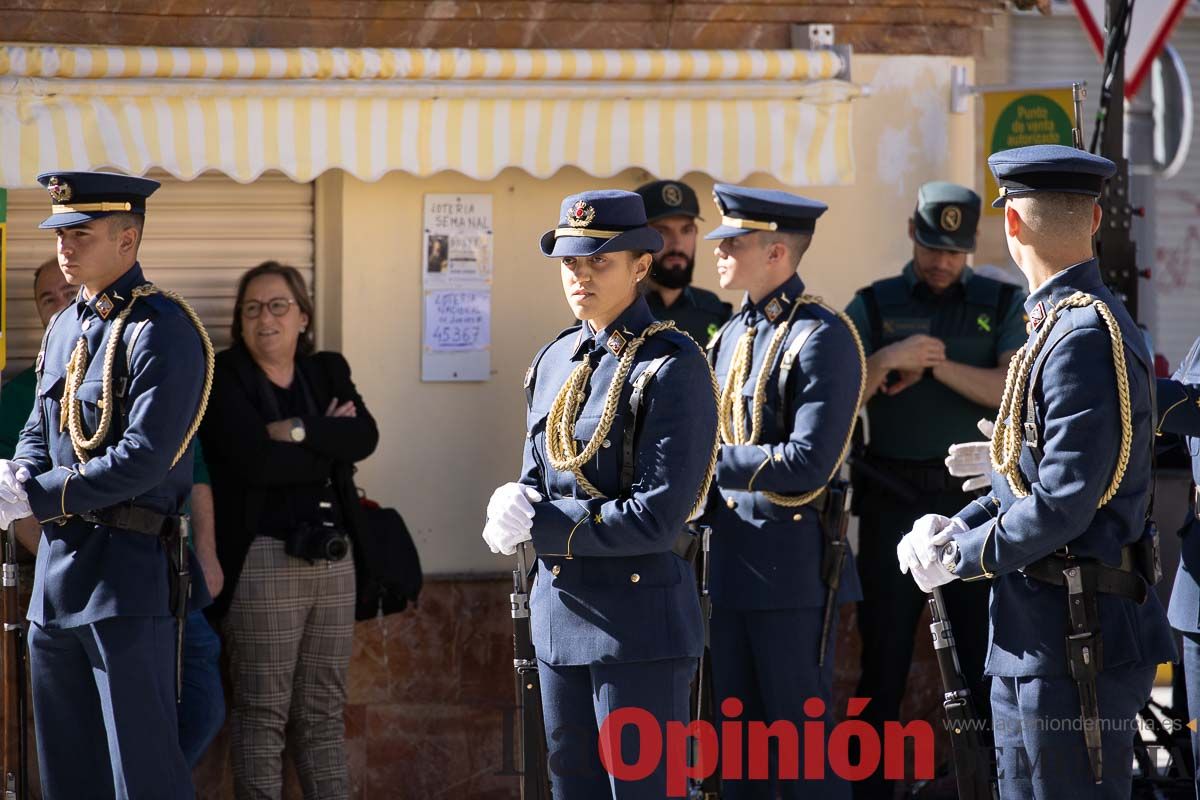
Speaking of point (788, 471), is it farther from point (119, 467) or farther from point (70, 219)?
point (70, 219)

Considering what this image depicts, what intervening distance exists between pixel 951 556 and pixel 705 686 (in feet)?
4.46

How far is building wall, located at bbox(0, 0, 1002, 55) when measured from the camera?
19.9 feet

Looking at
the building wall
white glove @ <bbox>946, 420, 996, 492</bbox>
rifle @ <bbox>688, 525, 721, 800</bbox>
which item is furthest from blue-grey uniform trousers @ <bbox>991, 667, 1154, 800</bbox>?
the building wall

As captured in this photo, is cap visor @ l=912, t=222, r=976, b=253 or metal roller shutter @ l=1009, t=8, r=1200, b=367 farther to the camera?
metal roller shutter @ l=1009, t=8, r=1200, b=367

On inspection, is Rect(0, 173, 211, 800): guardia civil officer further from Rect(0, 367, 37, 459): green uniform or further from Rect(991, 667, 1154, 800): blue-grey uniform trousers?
Rect(991, 667, 1154, 800): blue-grey uniform trousers

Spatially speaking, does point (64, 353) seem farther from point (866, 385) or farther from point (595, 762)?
point (866, 385)

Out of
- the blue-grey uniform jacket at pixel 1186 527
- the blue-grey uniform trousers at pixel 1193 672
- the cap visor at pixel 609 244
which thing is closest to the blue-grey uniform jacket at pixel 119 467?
the cap visor at pixel 609 244

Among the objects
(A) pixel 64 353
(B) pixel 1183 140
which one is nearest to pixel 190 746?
(A) pixel 64 353

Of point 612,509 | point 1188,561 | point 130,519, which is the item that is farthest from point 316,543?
point 1188,561

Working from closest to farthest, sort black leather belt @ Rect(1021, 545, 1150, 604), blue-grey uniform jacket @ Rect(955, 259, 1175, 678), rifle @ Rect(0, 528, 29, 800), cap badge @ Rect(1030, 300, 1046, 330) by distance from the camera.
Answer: blue-grey uniform jacket @ Rect(955, 259, 1175, 678), black leather belt @ Rect(1021, 545, 1150, 604), cap badge @ Rect(1030, 300, 1046, 330), rifle @ Rect(0, 528, 29, 800)

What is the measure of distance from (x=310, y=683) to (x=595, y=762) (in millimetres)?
1877

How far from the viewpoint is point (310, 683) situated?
594 cm

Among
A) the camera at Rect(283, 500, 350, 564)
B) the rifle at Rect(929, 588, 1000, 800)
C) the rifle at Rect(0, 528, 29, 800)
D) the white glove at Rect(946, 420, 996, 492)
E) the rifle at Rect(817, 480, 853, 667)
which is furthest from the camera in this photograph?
the camera at Rect(283, 500, 350, 564)

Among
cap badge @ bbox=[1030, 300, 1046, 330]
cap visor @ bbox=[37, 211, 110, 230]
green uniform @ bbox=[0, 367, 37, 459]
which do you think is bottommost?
green uniform @ bbox=[0, 367, 37, 459]
